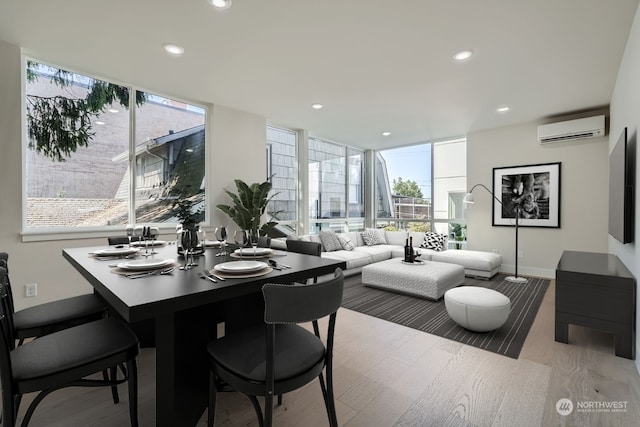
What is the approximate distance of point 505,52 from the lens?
276cm

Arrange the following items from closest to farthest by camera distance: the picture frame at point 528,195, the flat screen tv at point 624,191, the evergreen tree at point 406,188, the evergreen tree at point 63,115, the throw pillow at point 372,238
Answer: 1. the flat screen tv at point 624,191
2. the evergreen tree at point 63,115
3. the picture frame at point 528,195
4. the throw pillow at point 372,238
5. the evergreen tree at point 406,188

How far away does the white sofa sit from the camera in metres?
4.64

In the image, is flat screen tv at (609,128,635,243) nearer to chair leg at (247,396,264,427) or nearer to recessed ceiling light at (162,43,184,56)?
chair leg at (247,396,264,427)

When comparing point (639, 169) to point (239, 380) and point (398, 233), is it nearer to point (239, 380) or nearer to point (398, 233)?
point (239, 380)

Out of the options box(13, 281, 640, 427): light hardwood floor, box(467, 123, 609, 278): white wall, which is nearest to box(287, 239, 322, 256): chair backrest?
box(13, 281, 640, 427): light hardwood floor

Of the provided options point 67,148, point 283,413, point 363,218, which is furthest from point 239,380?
point 363,218

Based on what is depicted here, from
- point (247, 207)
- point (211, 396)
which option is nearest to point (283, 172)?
point (247, 207)

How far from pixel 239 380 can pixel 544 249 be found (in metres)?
5.56

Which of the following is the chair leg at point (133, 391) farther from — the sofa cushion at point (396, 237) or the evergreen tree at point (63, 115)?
the sofa cushion at point (396, 237)

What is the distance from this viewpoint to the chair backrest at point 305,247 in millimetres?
2389

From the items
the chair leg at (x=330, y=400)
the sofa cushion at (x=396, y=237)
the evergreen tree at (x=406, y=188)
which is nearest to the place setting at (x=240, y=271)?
the chair leg at (x=330, y=400)

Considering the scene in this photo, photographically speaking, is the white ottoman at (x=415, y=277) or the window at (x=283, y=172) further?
the window at (x=283, y=172)

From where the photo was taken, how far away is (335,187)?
6672mm

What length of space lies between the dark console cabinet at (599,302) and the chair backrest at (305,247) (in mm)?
2098
